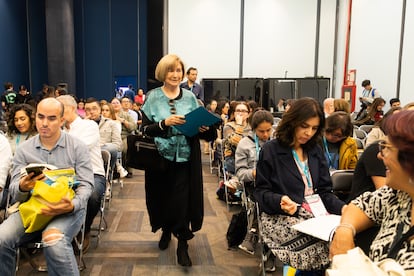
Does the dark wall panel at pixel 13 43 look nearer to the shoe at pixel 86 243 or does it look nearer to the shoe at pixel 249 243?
the shoe at pixel 86 243

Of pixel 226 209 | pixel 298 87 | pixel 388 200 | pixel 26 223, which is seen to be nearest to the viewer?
pixel 388 200

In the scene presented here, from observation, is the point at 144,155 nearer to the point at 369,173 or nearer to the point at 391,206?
the point at 369,173

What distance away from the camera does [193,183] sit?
3.12 m

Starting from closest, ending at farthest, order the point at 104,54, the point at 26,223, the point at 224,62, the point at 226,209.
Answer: the point at 26,223
the point at 226,209
the point at 224,62
the point at 104,54

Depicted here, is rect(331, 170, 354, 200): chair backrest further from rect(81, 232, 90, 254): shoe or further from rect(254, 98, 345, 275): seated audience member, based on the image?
rect(81, 232, 90, 254): shoe

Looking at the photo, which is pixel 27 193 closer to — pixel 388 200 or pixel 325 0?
pixel 388 200

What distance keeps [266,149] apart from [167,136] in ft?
3.02

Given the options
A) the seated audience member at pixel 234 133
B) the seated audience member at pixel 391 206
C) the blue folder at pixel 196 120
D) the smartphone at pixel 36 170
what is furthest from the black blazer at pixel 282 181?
the seated audience member at pixel 234 133

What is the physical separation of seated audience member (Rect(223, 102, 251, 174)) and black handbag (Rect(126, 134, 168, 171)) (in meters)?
1.28

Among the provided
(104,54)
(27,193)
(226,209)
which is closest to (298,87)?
(104,54)

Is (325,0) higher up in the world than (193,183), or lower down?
higher up

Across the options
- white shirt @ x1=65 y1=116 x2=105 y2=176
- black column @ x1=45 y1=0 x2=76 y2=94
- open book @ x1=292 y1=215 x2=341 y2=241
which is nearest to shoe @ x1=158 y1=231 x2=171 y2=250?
white shirt @ x1=65 y1=116 x2=105 y2=176

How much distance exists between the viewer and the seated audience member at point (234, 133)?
4180 millimetres

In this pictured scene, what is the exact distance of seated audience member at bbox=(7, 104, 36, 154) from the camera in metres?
3.47
